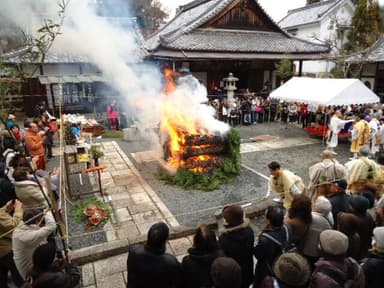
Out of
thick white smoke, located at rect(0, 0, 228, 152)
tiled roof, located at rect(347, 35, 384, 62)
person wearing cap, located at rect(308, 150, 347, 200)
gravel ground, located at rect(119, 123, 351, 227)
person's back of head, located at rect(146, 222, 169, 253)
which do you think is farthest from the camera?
tiled roof, located at rect(347, 35, 384, 62)

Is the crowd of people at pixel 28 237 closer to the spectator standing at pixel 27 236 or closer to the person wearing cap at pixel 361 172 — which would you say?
the spectator standing at pixel 27 236

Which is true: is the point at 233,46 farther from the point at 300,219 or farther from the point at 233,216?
the point at 233,216

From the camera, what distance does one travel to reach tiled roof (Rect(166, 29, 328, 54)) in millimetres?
16609

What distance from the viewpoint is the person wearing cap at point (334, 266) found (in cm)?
239

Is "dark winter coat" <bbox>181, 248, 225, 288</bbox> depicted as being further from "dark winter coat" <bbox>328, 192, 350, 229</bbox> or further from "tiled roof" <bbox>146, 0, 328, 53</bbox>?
"tiled roof" <bbox>146, 0, 328, 53</bbox>

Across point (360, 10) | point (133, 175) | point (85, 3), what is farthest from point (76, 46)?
point (360, 10)

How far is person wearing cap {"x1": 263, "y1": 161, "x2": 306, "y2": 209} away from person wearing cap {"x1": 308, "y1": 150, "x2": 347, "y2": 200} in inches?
13.7

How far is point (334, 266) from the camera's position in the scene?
8.12 feet

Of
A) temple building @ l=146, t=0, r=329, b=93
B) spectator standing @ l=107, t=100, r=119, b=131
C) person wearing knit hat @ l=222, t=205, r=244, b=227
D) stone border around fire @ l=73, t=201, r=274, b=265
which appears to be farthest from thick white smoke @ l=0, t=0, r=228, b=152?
person wearing knit hat @ l=222, t=205, r=244, b=227

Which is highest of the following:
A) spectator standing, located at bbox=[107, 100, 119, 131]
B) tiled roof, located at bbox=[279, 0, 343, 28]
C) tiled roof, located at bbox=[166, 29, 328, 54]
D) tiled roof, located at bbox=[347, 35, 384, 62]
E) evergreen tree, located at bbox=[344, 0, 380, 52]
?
tiled roof, located at bbox=[279, 0, 343, 28]

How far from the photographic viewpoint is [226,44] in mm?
17578

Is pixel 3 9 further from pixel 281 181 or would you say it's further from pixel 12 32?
pixel 281 181

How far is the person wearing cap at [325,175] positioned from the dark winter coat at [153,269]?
3.43 meters

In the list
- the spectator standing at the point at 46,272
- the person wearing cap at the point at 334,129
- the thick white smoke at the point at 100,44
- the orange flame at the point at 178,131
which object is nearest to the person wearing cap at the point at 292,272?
the spectator standing at the point at 46,272
